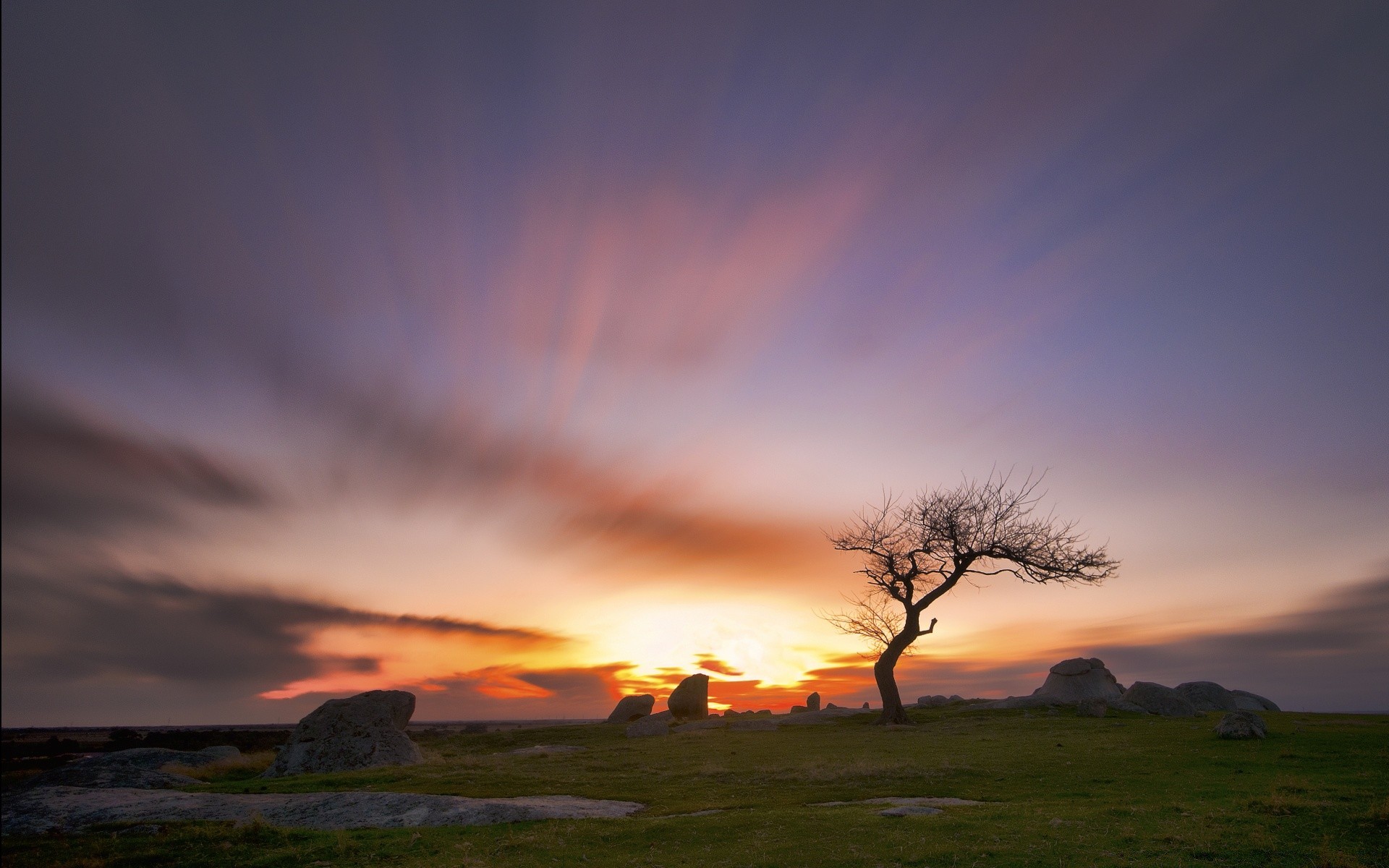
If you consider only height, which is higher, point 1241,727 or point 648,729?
point 648,729

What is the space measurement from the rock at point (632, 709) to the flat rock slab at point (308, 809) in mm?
63092

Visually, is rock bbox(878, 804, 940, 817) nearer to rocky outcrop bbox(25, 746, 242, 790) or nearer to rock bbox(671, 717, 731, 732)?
rocky outcrop bbox(25, 746, 242, 790)

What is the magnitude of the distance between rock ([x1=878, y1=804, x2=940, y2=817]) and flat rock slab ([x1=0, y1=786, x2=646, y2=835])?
9941 mm

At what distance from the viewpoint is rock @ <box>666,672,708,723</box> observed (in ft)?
262

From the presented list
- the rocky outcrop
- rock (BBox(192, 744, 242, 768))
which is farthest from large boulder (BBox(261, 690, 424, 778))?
rock (BBox(192, 744, 242, 768))

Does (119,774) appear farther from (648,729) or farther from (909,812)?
(909,812)

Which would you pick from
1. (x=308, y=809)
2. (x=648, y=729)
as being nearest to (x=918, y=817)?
(x=308, y=809)

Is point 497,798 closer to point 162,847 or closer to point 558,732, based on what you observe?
point 162,847

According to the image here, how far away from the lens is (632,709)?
91.6 metres

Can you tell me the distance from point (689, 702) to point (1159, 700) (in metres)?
46.0

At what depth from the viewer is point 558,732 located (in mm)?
75312

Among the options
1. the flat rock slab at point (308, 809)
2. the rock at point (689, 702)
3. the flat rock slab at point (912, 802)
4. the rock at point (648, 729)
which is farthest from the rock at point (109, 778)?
the rock at point (689, 702)

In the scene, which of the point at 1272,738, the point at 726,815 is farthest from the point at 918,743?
the point at 726,815

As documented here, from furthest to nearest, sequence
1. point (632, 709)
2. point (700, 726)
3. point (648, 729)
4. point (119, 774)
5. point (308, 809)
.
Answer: point (632, 709), point (700, 726), point (648, 729), point (119, 774), point (308, 809)
